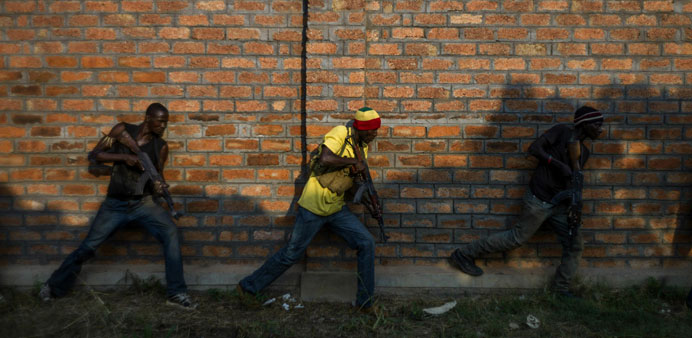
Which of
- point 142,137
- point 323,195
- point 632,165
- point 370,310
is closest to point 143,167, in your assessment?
point 142,137

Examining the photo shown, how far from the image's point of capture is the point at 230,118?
446 cm

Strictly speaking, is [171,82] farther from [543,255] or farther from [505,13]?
[543,255]

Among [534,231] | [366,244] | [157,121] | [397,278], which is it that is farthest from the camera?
[397,278]

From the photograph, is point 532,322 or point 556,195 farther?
point 556,195

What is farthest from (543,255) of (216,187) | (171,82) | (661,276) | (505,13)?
(171,82)

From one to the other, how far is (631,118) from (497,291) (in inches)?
77.6

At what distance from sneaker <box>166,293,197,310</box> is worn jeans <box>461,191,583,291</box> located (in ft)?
8.25

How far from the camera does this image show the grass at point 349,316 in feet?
12.4

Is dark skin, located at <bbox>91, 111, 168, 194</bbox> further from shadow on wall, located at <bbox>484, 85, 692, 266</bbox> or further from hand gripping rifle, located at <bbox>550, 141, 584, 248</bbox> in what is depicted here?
hand gripping rifle, located at <bbox>550, 141, 584, 248</bbox>

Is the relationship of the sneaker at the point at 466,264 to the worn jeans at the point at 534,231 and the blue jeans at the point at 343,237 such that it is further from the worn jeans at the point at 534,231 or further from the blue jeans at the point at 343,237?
the blue jeans at the point at 343,237

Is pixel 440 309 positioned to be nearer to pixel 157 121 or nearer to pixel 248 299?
pixel 248 299

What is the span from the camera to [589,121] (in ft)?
13.2

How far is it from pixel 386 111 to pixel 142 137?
6.92ft

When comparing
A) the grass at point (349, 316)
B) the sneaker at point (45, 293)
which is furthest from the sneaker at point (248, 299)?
the sneaker at point (45, 293)
